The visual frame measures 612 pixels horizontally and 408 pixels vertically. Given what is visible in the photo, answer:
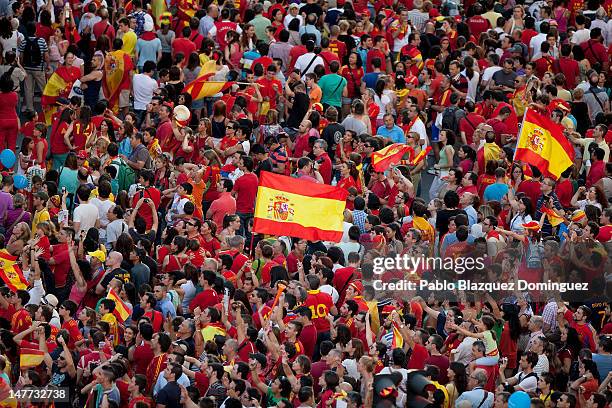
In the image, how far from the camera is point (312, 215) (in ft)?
66.7

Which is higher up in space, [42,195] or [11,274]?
[42,195]

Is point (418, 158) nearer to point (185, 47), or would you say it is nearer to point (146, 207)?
point (146, 207)

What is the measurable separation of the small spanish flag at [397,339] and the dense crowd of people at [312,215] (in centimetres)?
5

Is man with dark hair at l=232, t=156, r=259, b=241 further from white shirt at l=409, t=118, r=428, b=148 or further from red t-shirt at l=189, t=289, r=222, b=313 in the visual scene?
red t-shirt at l=189, t=289, r=222, b=313

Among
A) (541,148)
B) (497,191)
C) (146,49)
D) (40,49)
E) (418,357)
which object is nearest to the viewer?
(418,357)

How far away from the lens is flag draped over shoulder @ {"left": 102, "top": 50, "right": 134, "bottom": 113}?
25188 millimetres

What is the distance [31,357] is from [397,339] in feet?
12.8

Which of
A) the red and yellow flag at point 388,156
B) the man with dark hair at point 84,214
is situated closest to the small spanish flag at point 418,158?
the red and yellow flag at point 388,156

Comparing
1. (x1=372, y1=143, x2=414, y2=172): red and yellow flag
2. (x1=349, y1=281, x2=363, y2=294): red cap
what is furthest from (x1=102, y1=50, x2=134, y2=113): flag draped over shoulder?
(x1=349, y1=281, x2=363, y2=294): red cap

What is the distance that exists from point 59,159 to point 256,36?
509 centimetres

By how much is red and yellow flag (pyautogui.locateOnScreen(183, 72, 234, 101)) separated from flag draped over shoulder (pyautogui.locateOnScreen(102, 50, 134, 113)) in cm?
104

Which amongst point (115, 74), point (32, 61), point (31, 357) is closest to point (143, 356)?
point (31, 357)

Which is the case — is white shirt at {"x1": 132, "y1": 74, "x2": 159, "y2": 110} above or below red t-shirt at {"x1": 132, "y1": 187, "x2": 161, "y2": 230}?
above

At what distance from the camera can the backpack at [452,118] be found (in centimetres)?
2470
